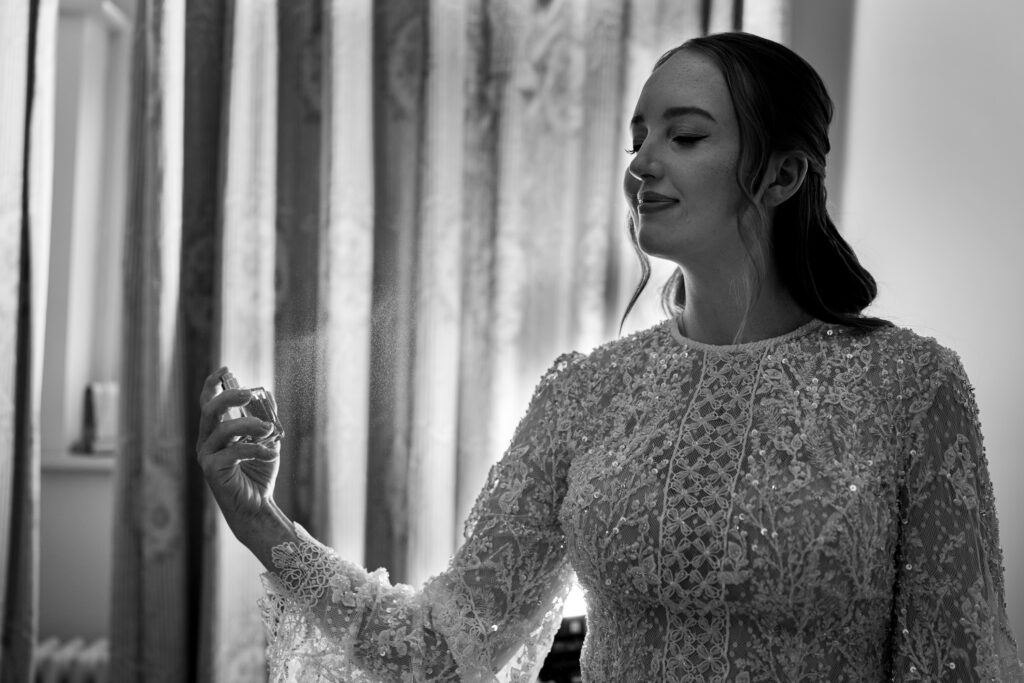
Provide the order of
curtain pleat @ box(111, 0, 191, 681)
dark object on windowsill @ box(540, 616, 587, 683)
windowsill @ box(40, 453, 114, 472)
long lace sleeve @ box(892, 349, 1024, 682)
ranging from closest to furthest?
long lace sleeve @ box(892, 349, 1024, 682), dark object on windowsill @ box(540, 616, 587, 683), curtain pleat @ box(111, 0, 191, 681), windowsill @ box(40, 453, 114, 472)

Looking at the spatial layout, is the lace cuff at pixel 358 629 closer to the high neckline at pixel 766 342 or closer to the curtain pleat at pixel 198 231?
the high neckline at pixel 766 342

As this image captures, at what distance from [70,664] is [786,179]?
6.28 ft

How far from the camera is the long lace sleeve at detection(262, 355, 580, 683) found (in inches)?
45.7

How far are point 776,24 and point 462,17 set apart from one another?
0.72m

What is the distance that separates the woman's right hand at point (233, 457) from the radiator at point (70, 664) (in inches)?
47.9

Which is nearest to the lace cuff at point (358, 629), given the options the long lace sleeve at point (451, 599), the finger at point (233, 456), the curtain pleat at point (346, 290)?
the long lace sleeve at point (451, 599)

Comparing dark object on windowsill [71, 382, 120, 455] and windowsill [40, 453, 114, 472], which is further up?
dark object on windowsill [71, 382, 120, 455]

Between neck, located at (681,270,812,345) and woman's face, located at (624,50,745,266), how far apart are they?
0.05 meters

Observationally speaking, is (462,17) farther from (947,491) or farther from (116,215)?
(947,491)

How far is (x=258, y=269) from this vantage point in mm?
2045

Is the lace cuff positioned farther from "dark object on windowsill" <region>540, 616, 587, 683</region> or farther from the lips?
"dark object on windowsill" <region>540, 616, 587, 683</region>

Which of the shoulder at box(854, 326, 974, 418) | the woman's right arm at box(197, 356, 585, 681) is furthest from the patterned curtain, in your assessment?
the shoulder at box(854, 326, 974, 418)

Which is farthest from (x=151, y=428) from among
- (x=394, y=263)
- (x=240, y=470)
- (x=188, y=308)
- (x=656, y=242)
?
(x=656, y=242)

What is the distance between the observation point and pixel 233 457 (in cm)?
112
